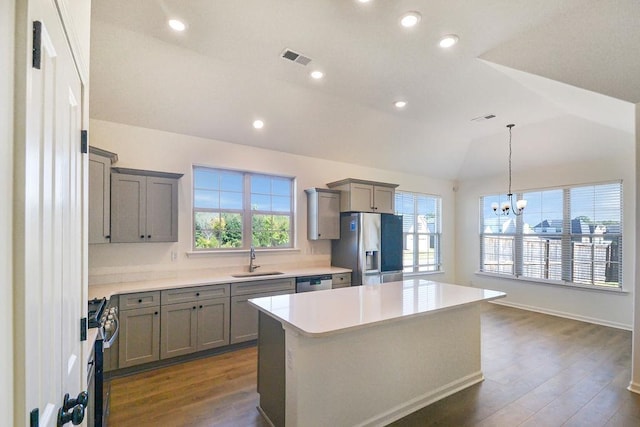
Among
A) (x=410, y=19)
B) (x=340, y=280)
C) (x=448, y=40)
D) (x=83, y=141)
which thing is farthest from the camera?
(x=340, y=280)

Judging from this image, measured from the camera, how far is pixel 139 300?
126 inches

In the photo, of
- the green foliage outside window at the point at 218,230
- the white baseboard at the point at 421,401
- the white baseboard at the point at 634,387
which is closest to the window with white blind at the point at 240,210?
the green foliage outside window at the point at 218,230

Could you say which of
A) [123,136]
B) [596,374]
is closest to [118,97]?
[123,136]

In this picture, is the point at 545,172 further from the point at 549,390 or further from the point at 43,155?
the point at 43,155

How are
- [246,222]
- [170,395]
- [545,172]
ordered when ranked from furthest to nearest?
[545,172] → [246,222] → [170,395]

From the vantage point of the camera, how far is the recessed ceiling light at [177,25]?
2.60 m

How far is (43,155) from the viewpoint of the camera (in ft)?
2.64

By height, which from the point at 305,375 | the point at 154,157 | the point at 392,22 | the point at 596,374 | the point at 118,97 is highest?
the point at 392,22

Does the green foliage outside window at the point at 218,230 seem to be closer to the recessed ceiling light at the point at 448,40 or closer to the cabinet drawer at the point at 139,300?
the cabinet drawer at the point at 139,300

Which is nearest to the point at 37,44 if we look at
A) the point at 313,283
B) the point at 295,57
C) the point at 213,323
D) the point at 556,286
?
the point at 295,57

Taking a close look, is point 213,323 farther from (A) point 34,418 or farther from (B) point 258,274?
(A) point 34,418

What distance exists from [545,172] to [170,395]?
22.4 feet

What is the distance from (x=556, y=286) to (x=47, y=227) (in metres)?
6.99

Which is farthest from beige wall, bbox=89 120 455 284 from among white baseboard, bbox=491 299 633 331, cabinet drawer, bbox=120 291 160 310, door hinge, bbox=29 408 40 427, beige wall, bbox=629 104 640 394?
white baseboard, bbox=491 299 633 331
